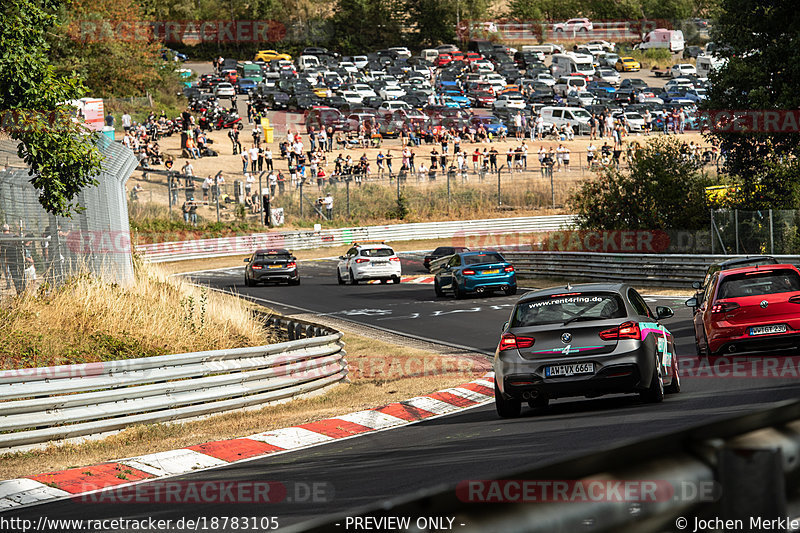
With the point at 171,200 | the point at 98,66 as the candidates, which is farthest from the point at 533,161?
the point at 98,66

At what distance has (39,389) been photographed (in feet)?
37.4

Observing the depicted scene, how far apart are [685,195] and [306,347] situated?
67.1ft

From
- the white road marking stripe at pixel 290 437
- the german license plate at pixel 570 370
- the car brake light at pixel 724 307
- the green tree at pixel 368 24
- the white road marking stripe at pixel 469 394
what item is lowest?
the white road marking stripe at pixel 469 394

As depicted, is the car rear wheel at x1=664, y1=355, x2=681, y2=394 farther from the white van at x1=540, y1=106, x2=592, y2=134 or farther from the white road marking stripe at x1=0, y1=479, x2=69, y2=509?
the white van at x1=540, y1=106, x2=592, y2=134

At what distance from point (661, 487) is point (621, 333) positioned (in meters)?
9.06

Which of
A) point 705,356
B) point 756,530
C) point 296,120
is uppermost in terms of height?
point 296,120

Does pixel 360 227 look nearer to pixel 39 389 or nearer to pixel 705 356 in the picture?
pixel 705 356

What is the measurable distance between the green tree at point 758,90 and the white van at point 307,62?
5936cm

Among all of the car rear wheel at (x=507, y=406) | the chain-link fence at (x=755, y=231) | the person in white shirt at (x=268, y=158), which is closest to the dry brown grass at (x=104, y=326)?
the car rear wheel at (x=507, y=406)

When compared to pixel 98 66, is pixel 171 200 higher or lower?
lower

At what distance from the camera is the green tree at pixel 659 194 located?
32844 mm

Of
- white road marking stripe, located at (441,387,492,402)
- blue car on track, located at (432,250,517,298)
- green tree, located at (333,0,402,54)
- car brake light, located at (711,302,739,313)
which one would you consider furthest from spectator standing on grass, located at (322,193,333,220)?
green tree, located at (333,0,402,54)

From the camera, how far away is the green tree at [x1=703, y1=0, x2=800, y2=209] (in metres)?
31.2

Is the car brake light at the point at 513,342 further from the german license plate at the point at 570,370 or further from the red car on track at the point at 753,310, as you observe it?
the red car on track at the point at 753,310
